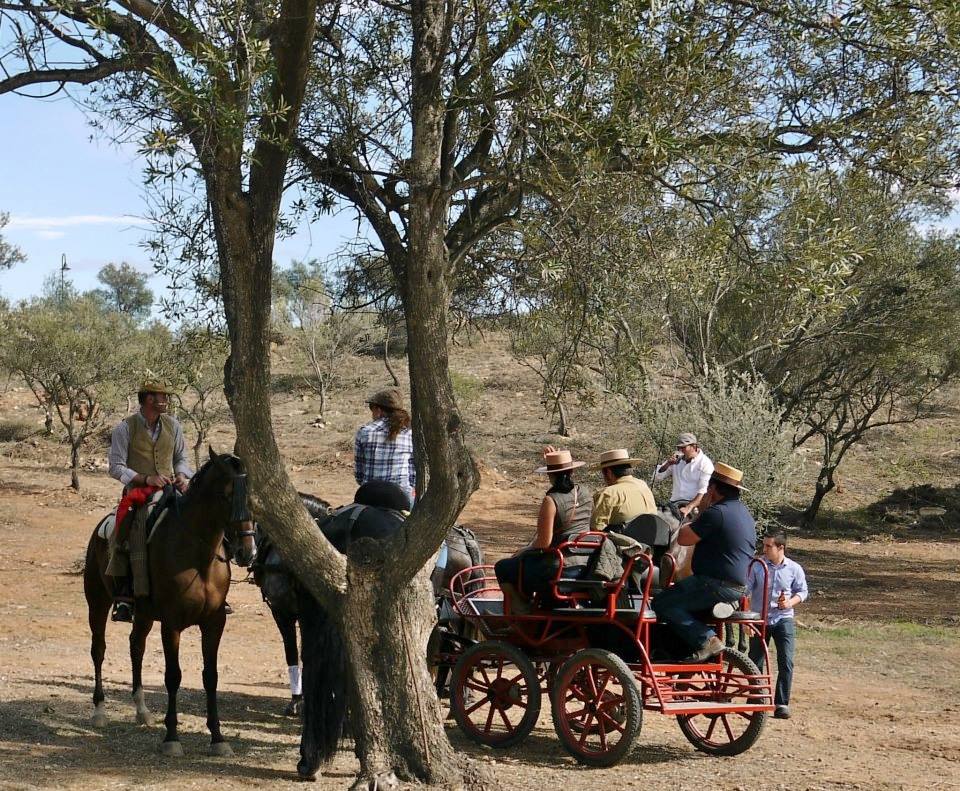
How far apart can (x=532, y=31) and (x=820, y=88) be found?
6.87ft

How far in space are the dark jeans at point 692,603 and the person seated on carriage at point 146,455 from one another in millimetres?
3754

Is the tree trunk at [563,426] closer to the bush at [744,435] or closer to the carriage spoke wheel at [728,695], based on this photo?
the bush at [744,435]

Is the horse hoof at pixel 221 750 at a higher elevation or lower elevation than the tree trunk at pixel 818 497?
lower

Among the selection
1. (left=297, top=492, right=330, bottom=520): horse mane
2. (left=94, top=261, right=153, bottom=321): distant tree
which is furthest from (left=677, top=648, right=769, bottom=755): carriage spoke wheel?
(left=94, top=261, right=153, bottom=321): distant tree

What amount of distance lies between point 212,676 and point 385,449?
2.53 m

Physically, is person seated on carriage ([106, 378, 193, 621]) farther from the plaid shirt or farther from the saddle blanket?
the plaid shirt

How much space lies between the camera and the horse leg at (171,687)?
7.82 m

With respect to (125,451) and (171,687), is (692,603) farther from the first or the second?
(125,451)

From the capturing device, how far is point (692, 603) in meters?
7.92

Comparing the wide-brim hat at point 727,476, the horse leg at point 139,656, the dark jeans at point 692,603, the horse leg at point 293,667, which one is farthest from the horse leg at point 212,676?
the wide-brim hat at point 727,476

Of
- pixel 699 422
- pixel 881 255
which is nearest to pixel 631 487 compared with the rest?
pixel 699 422

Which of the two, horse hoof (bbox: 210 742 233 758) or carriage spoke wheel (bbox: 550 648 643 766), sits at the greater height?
carriage spoke wheel (bbox: 550 648 643 766)

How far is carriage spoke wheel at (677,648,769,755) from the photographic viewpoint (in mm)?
7961

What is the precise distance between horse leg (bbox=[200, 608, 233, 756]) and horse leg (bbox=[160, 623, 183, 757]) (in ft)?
0.64
